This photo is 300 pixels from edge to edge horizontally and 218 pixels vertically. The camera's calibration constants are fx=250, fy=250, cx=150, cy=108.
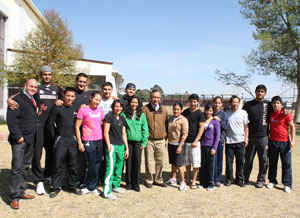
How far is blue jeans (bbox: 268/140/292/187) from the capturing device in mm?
4984

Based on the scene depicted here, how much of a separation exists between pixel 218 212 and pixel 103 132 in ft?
7.51

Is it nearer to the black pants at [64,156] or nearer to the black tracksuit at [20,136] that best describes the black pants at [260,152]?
the black pants at [64,156]

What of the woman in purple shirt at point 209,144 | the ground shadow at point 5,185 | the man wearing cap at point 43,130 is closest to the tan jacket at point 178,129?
the woman in purple shirt at point 209,144

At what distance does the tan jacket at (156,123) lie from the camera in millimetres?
4781

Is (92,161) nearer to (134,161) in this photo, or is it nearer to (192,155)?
(134,161)

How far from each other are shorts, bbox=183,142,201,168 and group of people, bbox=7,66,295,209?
0.06ft

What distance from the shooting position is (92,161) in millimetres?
4316

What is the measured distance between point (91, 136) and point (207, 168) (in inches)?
91.9

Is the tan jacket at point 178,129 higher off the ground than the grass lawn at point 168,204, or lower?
higher

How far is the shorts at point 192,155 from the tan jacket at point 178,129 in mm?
267

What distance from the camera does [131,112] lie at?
15.2 feet

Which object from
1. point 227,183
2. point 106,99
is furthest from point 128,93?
point 227,183

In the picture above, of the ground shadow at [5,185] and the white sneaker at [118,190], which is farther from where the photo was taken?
the white sneaker at [118,190]

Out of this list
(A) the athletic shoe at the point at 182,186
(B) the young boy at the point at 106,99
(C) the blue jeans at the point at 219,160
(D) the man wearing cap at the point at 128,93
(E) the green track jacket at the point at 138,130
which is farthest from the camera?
(C) the blue jeans at the point at 219,160
